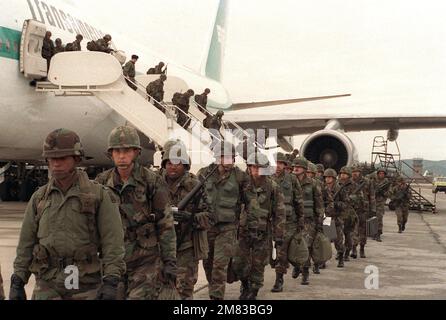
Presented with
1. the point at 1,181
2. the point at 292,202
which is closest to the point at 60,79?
the point at 292,202

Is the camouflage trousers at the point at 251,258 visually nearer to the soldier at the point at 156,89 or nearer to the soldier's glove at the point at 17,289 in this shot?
the soldier's glove at the point at 17,289

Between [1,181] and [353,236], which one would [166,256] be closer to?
[353,236]

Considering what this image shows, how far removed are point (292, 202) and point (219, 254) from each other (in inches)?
85.5

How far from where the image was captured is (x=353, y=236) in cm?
1007

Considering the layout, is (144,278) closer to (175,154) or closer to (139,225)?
(139,225)

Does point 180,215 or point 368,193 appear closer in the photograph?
point 180,215

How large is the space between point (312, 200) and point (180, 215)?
3.75m

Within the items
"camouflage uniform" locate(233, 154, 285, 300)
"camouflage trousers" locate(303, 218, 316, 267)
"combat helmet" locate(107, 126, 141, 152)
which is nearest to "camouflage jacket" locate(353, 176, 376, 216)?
"camouflage trousers" locate(303, 218, 316, 267)

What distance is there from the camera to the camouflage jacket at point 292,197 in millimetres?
7652

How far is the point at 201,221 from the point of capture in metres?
5.24

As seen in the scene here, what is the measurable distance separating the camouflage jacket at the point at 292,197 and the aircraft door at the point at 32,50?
517cm

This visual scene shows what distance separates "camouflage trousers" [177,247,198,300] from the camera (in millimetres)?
5238

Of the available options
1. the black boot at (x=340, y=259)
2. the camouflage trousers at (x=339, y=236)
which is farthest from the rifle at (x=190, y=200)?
the black boot at (x=340, y=259)

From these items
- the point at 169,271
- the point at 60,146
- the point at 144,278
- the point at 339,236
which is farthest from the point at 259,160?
the point at 60,146
